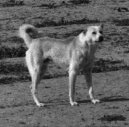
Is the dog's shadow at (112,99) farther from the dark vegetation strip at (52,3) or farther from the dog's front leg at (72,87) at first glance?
the dark vegetation strip at (52,3)

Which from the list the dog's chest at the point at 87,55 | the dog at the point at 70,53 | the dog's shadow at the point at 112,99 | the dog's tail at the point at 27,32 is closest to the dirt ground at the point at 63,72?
the dog's shadow at the point at 112,99

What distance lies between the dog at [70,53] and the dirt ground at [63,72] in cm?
47

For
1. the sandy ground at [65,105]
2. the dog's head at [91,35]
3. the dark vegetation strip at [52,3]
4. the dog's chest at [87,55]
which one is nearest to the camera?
the sandy ground at [65,105]

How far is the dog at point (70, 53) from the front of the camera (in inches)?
462

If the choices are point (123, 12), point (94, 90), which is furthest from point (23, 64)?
point (123, 12)

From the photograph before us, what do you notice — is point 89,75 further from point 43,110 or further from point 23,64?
point 23,64

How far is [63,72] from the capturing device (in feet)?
48.7

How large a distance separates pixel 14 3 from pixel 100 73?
Answer: 11.5 m

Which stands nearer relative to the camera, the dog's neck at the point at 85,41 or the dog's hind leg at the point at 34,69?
the dog's neck at the point at 85,41

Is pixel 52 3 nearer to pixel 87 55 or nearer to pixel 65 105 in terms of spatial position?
pixel 87 55

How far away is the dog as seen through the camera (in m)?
11.7

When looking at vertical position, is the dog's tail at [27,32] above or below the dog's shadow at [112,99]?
above

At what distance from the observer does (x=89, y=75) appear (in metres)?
12.0

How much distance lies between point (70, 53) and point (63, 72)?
9.94ft
